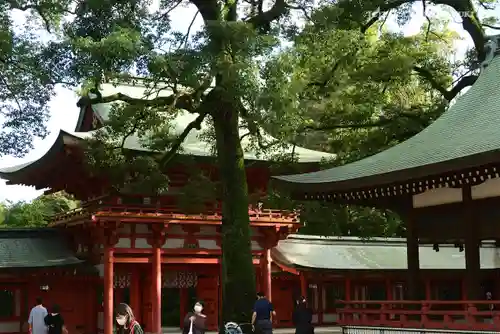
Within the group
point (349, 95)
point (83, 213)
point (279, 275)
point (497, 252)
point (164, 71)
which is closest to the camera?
point (164, 71)

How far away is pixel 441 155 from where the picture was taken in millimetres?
15016

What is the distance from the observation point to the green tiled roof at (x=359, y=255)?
31.5 m

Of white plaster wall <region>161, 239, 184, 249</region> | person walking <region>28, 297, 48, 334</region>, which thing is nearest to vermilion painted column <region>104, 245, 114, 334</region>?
white plaster wall <region>161, 239, 184, 249</region>

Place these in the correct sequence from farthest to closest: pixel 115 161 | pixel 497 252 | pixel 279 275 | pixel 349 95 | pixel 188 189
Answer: pixel 497 252, pixel 279 275, pixel 349 95, pixel 188 189, pixel 115 161

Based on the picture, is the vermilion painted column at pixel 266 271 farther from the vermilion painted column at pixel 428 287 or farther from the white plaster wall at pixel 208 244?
the vermilion painted column at pixel 428 287

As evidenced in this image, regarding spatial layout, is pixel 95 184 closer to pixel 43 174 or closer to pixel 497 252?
pixel 43 174

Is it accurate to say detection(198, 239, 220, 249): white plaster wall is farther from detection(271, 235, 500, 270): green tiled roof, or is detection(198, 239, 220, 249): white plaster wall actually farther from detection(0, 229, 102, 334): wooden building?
detection(0, 229, 102, 334): wooden building

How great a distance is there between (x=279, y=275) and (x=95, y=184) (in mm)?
8944

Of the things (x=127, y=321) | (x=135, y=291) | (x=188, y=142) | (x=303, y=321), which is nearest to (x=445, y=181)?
(x=303, y=321)

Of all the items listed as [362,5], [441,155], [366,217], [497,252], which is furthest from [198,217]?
[497,252]

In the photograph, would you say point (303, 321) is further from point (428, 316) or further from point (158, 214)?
point (158, 214)

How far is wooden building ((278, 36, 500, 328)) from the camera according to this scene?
14617mm

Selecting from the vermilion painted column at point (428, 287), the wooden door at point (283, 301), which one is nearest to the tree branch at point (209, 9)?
the wooden door at point (283, 301)

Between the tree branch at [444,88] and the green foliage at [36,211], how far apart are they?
26228 mm
